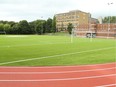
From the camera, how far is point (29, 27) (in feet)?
341

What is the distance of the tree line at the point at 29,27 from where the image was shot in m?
101

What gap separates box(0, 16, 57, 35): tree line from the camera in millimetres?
101375

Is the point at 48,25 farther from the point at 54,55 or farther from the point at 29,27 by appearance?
the point at 54,55

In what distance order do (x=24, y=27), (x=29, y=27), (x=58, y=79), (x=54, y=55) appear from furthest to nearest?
(x=29, y=27) → (x=24, y=27) → (x=54, y=55) → (x=58, y=79)

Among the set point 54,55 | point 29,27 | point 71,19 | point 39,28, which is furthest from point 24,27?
point 54,55

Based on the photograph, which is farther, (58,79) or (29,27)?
(29,27)

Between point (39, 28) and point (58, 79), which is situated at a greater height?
point (39, 28)

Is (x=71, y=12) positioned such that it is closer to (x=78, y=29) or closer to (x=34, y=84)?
(x=78, y=29)

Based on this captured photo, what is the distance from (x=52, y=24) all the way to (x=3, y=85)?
4123 inches

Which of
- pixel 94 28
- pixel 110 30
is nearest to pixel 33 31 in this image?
pixel 94 28

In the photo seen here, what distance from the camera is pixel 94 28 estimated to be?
89.9 m

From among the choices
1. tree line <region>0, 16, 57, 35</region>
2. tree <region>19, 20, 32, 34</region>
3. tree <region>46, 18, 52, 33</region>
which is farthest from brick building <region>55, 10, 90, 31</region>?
tree <region>19, 20, 32, 34</region>

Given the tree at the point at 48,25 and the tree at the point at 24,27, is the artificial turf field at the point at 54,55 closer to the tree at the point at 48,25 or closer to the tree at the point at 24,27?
the tree at the point at 24,27

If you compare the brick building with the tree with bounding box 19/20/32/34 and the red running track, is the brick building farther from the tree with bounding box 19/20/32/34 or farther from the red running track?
the red running track
